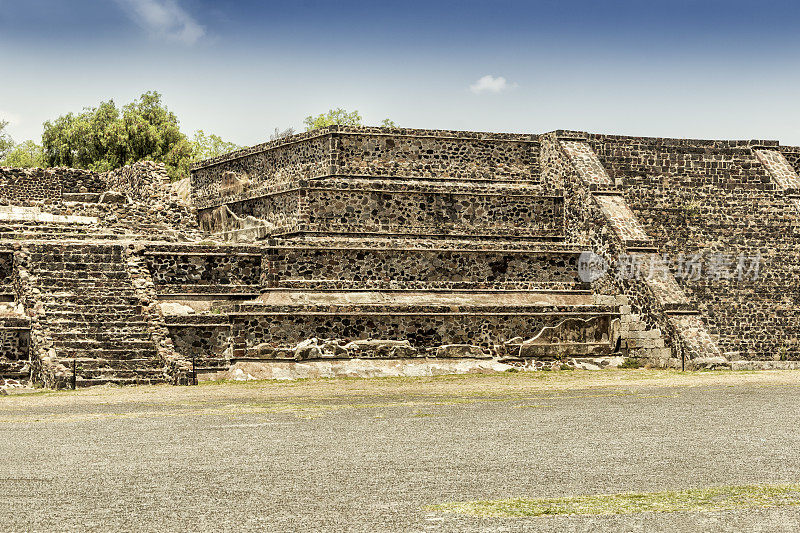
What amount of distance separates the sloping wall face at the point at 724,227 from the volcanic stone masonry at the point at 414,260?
0.15 feet

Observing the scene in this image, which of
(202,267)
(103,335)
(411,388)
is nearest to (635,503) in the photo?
(411,388)

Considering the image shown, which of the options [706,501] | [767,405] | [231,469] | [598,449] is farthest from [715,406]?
[231,469]

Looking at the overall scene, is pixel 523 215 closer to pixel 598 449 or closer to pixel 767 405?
pixel 767 405

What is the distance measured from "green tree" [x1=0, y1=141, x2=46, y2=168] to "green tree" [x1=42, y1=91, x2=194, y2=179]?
127cm

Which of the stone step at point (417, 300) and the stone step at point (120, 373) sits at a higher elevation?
the stone step at point (417, 300)

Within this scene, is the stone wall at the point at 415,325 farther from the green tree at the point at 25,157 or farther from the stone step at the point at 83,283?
the green tree at the point at 25,157

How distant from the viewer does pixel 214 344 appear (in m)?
19.4

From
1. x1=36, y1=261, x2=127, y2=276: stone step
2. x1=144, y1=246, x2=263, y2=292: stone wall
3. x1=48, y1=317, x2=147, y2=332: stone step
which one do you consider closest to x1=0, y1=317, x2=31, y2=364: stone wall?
x1=48, y1=317, x2=147, y2=332: stone step

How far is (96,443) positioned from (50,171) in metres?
19.0

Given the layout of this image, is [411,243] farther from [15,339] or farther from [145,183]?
[145,183]

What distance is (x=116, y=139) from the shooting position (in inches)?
1604

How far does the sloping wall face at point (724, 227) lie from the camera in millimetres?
Result: 22891

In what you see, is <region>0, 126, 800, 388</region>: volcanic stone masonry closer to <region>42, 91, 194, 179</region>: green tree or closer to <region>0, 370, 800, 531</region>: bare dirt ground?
<region>0, 370, 800, 531</region>: bare dirt ground

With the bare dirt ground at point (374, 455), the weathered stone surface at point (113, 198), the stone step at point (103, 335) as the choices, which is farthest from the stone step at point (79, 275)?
the weathered stone surface at point (113, 198)
